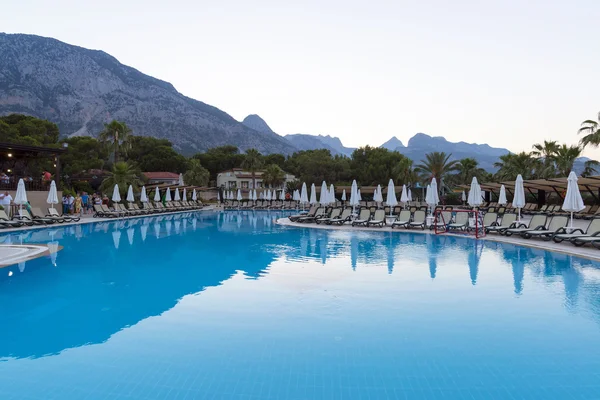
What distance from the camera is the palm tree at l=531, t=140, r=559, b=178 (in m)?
30.8

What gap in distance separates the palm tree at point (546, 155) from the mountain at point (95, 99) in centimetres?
8657

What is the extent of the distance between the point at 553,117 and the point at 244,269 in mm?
28625

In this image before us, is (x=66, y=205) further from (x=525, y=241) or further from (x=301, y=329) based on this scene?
(x=301, y=329)

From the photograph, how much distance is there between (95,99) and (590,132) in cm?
12102

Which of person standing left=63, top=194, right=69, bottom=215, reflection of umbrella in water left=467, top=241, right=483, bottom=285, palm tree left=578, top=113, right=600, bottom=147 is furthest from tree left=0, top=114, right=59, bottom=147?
palm tree left=578, top=113, right=600, bottom=147

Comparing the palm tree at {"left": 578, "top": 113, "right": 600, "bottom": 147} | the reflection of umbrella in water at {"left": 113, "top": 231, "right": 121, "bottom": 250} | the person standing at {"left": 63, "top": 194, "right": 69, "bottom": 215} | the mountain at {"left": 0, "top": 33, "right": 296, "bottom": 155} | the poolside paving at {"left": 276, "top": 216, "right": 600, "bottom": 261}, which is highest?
the mountain at {"left": 0, "top": 33, "right": 296, "bottom": 155}

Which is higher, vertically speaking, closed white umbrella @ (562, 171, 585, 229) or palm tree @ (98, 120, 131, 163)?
palm tree @ (98, 120, 131, 163)

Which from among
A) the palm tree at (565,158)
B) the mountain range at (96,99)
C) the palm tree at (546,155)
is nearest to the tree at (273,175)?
the palm tree at (546,155)

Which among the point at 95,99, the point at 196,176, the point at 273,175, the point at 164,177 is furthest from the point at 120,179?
the point at 95,99

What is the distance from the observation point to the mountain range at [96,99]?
350ft

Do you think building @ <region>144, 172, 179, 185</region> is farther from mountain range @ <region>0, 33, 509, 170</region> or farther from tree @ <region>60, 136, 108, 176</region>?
mountain range @ <region>0, 33, 509, 170</region>

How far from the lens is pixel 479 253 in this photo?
1149 cm

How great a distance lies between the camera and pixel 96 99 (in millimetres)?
117875

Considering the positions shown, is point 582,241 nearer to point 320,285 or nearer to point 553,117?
point 320,285
